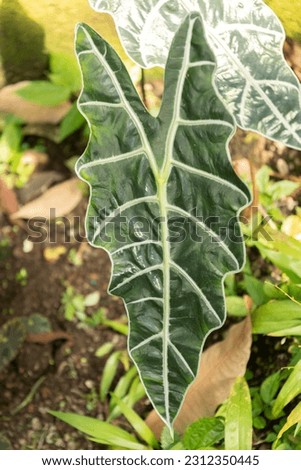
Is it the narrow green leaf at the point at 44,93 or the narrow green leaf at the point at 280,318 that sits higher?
the narrow green leaf at the point at 44,93

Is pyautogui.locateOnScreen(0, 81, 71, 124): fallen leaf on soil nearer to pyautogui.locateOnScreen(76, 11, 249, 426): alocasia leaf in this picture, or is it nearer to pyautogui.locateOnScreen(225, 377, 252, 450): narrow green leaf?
pyautogui.locateOnScreen(76, 11, 249, 426): alocasia leaf

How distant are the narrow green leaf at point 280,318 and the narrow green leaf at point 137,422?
251mm

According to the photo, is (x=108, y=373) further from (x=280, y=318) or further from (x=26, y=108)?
(x=26, y=108)

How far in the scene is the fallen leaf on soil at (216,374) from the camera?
1.10 meters

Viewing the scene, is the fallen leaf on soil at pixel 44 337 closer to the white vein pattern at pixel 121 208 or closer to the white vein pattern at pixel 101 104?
the white vein pattern at pixel 121 208

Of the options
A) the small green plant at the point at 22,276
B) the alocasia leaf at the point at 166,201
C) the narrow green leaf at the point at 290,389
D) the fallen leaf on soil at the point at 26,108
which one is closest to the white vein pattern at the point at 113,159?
the alocasia leaf at the point at 166,201

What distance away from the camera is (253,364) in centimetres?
112

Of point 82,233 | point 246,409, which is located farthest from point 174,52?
point 246,409

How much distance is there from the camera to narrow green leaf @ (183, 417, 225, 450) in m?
1.09

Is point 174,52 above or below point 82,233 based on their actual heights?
above

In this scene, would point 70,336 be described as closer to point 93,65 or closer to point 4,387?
point 4,387

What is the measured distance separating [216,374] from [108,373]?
0.19 meters

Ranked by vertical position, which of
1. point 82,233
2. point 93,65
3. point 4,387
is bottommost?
point 4,387

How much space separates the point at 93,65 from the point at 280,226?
0.40m
